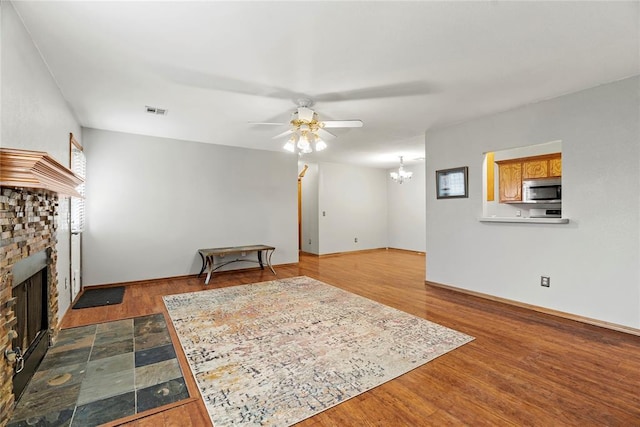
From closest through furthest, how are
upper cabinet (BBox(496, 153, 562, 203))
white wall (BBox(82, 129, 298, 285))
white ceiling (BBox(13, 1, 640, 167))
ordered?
white ceiling (BBox(13, 1, 640, 167)), white wall (BBox(82, 129, 298, 285)), upper cabinet (BBox(496, 153, 562, 203))

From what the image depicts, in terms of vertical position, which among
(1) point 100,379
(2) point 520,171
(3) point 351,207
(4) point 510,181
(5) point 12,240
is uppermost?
(2) point 520,171

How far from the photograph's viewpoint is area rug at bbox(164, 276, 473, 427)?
1.76 metres

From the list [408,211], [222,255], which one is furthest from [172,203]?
[408,211]

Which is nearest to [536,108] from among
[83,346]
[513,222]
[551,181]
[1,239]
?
[513,222]

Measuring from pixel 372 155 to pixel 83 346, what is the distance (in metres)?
5.62

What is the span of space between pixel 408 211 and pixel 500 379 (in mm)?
6341

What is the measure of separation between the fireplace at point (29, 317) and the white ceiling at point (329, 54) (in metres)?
1.65

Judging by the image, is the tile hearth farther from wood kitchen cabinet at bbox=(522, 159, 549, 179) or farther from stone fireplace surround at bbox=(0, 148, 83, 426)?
wood kitchen cabinet at bbox=(522, 159, 549, 179)

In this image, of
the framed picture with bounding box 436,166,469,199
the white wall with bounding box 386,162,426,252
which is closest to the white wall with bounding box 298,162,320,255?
the white wall with bounding box 386,162,426,252

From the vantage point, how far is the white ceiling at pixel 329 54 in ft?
6.00

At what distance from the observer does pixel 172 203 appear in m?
4.96

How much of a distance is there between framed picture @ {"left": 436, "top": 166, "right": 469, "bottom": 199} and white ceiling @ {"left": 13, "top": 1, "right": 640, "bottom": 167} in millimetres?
826

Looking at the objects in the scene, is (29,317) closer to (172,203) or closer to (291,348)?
(291,348)

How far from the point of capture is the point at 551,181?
16.8ft
